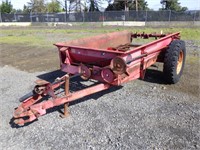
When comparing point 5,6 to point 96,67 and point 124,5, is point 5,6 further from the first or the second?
point 96,67

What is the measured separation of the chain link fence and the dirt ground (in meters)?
23.0

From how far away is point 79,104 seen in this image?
408cm

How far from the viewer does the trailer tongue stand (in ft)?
11.1

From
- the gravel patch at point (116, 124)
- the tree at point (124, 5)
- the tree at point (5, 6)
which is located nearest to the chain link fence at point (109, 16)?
the tree at point (5, 6)

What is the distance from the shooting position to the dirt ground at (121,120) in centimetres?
301

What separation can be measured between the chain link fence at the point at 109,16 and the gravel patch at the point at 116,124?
947 inches

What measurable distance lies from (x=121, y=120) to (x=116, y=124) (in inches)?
5.5

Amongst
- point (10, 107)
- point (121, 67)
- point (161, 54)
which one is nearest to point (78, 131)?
point (121, 67)

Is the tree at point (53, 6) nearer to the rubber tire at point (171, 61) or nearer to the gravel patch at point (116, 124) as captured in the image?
the rubber tire at point (171, 61)

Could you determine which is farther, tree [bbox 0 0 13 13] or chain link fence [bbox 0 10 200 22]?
tree [bbox 0 0 13 13]

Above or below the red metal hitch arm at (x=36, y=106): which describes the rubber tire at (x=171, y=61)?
above

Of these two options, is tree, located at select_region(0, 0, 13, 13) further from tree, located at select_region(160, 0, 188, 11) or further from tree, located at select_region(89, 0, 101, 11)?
tree, located at select_region(160, 0, 188, 11)

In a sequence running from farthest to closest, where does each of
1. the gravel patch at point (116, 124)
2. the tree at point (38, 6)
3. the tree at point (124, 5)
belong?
the tree at point (38, 6) < the tree at point (124, 5) < the gravel patch at point (116, 124)

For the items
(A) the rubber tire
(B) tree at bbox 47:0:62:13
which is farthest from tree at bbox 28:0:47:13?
(A) the rubber tire
